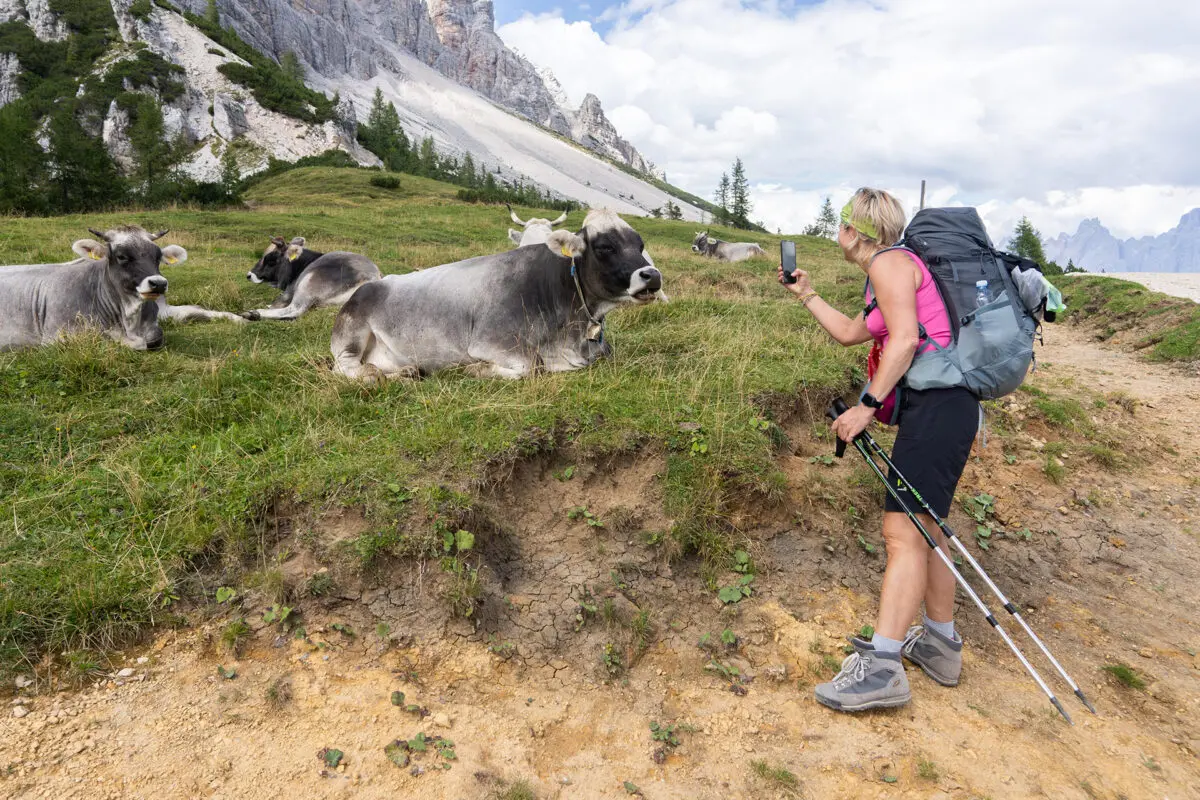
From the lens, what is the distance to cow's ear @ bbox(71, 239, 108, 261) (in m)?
8.52

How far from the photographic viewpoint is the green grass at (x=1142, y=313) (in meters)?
10.8

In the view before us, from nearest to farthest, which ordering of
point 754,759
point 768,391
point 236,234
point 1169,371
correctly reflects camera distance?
point 754,759 < point 768,391 < point 1169,371 < point 236,234

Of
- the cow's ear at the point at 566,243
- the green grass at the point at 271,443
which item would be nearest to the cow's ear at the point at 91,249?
the green grass at the point at 271,443

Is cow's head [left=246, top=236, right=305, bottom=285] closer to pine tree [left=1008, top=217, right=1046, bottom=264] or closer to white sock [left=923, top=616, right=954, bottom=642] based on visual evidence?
white sock [left=923, top=616, right=954, bottom=642]

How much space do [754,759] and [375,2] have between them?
210 metres

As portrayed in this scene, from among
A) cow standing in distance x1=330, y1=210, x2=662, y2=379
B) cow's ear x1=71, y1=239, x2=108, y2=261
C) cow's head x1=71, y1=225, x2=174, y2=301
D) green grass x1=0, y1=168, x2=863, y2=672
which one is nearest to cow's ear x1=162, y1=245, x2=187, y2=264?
cow's head x1=71, y1=225, x2=174, y2=301

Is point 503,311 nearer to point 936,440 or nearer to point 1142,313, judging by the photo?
point 936,440

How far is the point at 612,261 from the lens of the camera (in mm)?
6293

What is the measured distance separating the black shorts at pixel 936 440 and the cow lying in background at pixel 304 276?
941cm

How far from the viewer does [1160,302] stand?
504 inches

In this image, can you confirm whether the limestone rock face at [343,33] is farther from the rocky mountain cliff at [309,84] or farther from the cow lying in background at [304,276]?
the cow lying in background at [304,276]

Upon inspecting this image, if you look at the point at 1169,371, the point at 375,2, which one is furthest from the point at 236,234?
the point at 375,2

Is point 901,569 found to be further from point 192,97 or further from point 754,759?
point 192,97

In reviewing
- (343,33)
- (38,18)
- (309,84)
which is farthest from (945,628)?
(343,33)
